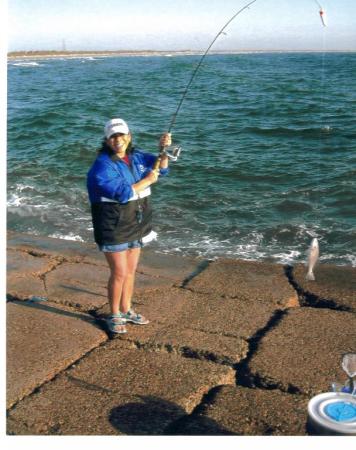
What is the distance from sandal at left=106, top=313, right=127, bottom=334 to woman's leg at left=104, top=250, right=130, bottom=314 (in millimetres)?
38

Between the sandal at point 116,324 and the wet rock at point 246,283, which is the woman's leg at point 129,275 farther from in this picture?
the wet rock at point 246,283

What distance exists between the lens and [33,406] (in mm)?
2926

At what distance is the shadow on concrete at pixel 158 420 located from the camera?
2.73 m

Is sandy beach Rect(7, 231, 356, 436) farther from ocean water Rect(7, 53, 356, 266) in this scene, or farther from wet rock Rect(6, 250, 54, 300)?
ocean water Rect(7, 53, 356, 266)

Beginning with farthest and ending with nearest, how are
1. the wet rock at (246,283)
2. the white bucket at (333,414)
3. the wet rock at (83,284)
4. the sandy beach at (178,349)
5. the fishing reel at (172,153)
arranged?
1. the wet rock at (246,283)
2. the wet rock at (83,284)
3. the fishing reel at (172,153)
4. the sandy beach at (178,349)
5. the white bucket at (333,414)

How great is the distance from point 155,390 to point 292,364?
2.72 ft

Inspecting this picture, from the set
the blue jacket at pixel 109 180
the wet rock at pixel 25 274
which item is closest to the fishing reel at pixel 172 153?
the blue jacket at pixel 109 180

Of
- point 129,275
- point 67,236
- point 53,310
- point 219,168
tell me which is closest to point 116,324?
→ point 129,275

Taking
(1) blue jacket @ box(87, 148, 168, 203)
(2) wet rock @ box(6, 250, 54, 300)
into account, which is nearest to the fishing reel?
(1) blue jacket @ box(87, 148, 168, 203)

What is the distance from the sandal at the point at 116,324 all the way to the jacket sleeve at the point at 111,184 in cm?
84

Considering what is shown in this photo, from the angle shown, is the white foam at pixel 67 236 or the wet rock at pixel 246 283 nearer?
the wet rock at pixel 246 283

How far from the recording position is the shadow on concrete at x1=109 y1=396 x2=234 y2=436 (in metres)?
2.73

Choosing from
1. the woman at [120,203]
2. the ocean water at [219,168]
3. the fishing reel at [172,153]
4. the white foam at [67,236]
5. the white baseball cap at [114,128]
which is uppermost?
the white baseball cap at [114,128]

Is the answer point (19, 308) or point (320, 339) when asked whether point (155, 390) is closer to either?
point (320, 339)
